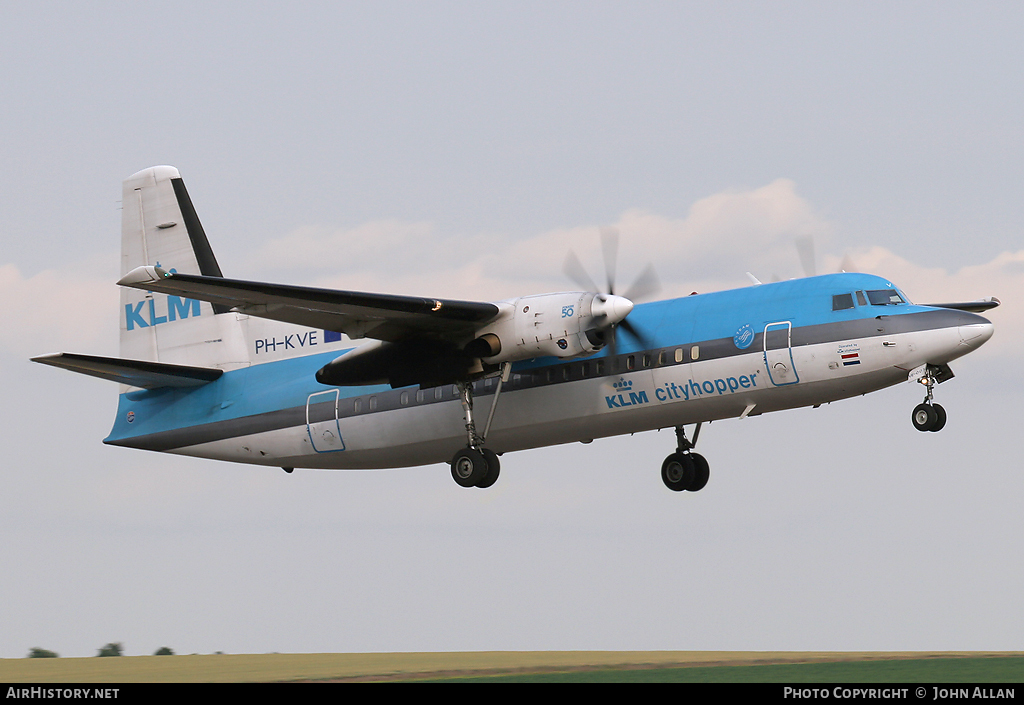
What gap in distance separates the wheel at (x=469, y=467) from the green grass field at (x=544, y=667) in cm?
379

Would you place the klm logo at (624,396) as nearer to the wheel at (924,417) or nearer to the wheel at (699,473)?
the wheel at (699,473)

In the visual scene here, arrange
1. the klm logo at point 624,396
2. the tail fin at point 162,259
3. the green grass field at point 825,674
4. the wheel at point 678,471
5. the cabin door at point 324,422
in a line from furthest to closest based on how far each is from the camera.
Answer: the tail fin at point 162,259, the cabin door at point 324,422, the wheel at point 678,471, the klm logo at point 624,396, the green grass field at point 825,674

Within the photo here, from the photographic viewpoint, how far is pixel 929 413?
21344 millimetres

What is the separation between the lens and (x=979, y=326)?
834 inches

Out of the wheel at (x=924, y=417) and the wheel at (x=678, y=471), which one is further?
the wheel at (x=678, y=471)

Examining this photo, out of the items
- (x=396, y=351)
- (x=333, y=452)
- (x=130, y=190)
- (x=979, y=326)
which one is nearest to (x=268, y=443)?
(x=333, y=452)

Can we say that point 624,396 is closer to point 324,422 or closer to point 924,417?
point 924,417

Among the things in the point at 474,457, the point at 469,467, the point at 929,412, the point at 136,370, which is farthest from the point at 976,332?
the point at 136,370

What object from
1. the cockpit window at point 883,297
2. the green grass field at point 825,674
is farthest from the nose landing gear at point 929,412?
the green grass field at point 825,674

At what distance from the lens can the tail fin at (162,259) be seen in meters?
30.1

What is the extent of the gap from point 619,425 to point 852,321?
479cm

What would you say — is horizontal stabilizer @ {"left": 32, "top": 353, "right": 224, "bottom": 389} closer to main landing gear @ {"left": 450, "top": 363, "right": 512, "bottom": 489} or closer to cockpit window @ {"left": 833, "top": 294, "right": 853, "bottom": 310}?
main landing gear @ {"left": 450, "top": 363, "right": 512, "bottom": 489}
